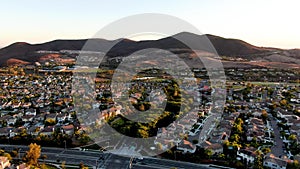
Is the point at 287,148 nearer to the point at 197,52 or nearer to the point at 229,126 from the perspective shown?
the point at 229,126

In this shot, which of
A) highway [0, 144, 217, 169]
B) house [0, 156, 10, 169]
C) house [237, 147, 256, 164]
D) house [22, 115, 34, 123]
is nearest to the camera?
house [0, 156, 10, 169]

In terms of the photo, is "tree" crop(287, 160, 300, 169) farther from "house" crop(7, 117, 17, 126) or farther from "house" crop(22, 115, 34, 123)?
"house" crop(7, 117, 17, 126)

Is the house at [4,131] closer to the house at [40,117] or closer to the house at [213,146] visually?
the house at [40,117]

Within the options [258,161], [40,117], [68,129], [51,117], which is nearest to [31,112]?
[40,117]

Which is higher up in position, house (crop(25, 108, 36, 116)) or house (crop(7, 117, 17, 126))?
house (crop(25, 108, 36, 116))

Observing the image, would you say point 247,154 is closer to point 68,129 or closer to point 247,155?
point 247,155

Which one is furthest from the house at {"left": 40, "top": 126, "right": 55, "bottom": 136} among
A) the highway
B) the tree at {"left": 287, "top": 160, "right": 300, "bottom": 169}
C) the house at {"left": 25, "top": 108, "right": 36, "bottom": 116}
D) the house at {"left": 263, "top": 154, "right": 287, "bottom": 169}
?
the tree at {"left": 287, "top": 160, "right": 300, "bottom": 169}

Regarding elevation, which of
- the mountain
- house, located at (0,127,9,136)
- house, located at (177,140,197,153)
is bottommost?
house, located at (177,140,197,153)

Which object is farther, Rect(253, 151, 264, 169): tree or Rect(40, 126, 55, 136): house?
Rect(40, 126, 55, 136): house
